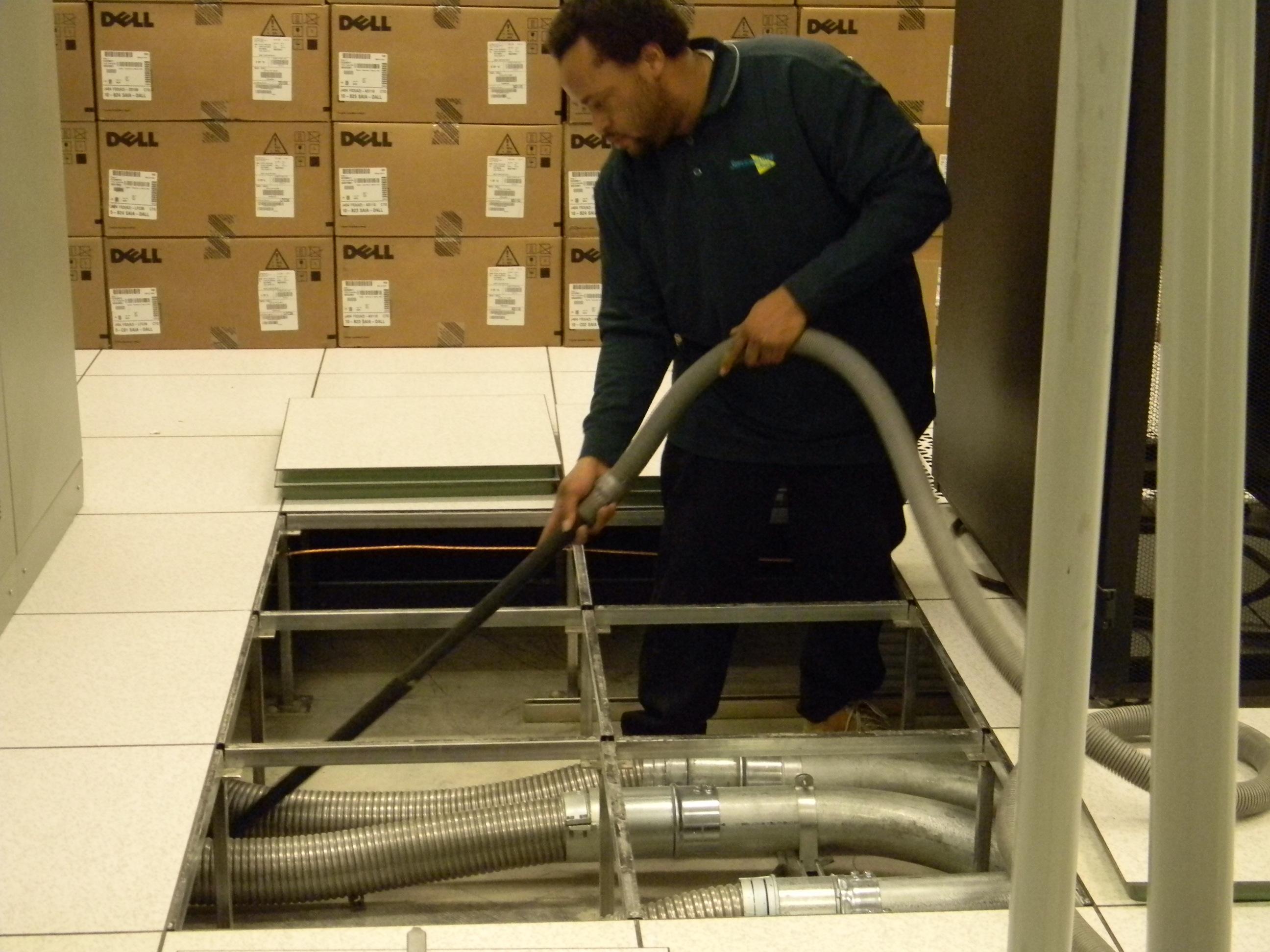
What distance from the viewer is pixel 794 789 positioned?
2.00 meters

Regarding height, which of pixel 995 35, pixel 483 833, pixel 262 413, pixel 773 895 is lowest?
pixel 483 833

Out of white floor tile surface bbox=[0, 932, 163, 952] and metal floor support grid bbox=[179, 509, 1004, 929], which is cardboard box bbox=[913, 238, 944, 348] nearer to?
metal floor support grid bbox=[179, 509, 1004, 929]

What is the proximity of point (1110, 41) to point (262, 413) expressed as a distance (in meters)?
3.00

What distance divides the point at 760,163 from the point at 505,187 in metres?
1.81

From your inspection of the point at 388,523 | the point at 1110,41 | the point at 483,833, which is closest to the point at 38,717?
the point at 483,833

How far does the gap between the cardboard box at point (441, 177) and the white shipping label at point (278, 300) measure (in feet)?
0.66

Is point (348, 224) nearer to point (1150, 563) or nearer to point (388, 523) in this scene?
point (388, 523)

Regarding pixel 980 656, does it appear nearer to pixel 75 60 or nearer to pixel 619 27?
pixel 619 27

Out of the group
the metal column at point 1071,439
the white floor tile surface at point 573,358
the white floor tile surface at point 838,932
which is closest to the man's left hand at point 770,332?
the white floor tile surface at point 838,932

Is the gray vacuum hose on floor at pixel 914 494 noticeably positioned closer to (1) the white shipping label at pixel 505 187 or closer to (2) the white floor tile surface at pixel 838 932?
(2) the white floor tile surface at pixel 838 932

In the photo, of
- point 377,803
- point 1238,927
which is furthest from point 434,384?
point 1238,927

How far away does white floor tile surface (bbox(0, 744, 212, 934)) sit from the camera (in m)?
1.48

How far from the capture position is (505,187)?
383cm

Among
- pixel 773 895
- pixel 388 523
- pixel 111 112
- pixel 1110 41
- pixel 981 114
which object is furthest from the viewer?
pixel 111 112
